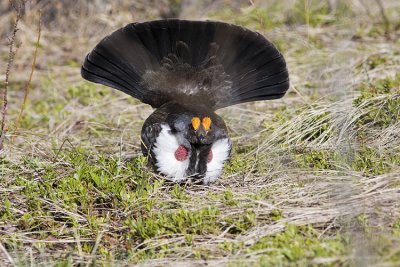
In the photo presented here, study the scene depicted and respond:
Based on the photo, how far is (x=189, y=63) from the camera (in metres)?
5.57

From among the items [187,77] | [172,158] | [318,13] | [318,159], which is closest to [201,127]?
[172,158]

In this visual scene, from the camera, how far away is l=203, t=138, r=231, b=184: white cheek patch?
205 inches

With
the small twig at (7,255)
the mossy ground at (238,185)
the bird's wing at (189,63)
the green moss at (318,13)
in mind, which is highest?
the green moss at (318,13)

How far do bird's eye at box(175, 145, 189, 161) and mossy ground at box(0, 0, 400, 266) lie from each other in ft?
0.69

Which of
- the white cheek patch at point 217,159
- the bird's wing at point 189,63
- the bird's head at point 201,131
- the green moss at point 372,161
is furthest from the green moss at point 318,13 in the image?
the bird's head at point 201,131

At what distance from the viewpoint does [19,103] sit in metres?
8.27

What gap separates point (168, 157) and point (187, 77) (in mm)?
841

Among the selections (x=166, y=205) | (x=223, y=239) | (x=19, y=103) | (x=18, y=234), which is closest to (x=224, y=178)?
(x=166, y=205)

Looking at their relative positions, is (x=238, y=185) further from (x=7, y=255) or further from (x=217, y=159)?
(x=7, y=255)

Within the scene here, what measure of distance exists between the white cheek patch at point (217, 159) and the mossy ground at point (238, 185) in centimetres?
9

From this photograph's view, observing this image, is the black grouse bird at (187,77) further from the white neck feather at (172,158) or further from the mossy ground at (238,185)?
the mossy ground at (238,185)

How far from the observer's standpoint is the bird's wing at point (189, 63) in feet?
17.7

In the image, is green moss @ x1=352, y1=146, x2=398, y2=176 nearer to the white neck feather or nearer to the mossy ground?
the mossy ground

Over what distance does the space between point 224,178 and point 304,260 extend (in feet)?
5.76
